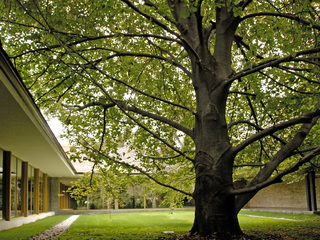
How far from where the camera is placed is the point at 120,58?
1105 cm

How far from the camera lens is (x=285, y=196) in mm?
27219

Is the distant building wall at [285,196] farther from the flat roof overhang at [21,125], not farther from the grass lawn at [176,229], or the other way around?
the flat roof overhang at [21,125]

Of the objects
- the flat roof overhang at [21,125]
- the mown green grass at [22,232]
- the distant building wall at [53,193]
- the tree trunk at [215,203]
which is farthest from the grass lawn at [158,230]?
the distant building wall at [53,193]

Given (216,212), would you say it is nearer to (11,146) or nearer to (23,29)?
(23,29)

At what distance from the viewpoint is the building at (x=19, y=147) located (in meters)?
6.90

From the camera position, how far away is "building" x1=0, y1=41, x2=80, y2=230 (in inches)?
271

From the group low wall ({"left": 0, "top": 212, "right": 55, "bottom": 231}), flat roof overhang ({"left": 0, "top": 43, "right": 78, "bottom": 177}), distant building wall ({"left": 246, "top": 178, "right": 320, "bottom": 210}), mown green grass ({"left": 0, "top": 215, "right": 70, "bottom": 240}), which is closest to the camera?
flat roof overhang ({"left": 0, "top": 43, "right": 78, "bottom": 177})

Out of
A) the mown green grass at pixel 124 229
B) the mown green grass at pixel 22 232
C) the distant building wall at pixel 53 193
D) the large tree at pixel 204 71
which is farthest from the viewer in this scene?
the distant building wall at pixel 53 193

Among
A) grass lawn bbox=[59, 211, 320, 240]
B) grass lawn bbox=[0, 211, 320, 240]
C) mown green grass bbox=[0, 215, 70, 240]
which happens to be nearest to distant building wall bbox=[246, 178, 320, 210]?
grass lawn bbox=[59, 211, 320, 240]

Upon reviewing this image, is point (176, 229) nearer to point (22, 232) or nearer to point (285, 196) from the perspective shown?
point (22, 232)

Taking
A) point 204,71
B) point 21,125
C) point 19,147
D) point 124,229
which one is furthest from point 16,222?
point 204,71

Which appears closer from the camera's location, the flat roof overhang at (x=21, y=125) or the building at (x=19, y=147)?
the flat roof overhang at (x=21, y=125)

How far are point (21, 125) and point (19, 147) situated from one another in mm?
3990

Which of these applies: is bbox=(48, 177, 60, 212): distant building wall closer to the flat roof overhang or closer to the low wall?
the low wall
